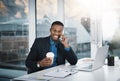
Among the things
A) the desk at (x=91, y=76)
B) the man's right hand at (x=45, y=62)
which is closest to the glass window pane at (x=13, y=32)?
the man's right hand at (x=45, y=62)

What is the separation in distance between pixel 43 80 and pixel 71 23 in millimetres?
2280

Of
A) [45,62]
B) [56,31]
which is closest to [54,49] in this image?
[56,31]

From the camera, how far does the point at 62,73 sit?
2.26 meters

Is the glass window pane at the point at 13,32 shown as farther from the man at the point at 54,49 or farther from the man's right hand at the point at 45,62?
the man's right hand at the point at 45,62

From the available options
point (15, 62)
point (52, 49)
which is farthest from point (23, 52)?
point (52, 49)

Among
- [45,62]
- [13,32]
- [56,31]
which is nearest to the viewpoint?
[45,62]

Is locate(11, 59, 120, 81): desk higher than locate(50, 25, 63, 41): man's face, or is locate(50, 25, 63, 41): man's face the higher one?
locate(50, 25, 63, 41): man's face

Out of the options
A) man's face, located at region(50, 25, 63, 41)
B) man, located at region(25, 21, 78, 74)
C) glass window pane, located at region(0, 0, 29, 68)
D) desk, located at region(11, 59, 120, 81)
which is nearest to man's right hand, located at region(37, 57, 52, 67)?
man, located at region(25, 21, 78, 74)

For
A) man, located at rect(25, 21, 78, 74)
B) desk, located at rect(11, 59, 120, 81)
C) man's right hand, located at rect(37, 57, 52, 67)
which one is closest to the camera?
desk, located at rect(11, 59, 120, 81)

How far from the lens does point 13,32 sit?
4633 mm

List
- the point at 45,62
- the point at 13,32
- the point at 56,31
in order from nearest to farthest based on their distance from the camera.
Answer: the point at 45,62
the point at 56,31
the point at 13,32

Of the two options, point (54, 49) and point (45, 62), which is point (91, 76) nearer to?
point (45, 62)

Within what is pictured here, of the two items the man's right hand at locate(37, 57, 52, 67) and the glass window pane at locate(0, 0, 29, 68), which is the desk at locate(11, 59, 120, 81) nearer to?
the man's right hand at locate(37, 57, 52, 67)

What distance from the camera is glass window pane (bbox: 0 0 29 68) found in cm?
448
